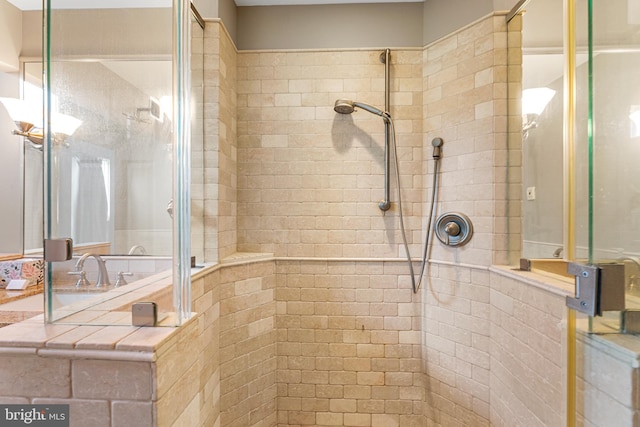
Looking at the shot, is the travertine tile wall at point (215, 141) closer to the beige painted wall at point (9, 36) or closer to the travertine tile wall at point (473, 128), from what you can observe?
the travertine tile wall at point (473, 128)

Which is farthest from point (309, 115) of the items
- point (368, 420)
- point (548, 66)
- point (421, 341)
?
point (368, 420)

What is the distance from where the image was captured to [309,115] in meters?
1.99

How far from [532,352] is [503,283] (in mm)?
340

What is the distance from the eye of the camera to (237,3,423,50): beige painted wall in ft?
6.47

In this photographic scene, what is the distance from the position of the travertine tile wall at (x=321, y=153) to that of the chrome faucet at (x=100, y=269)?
96 cm

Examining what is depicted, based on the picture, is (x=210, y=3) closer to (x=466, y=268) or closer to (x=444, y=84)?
(x=444, y=84)

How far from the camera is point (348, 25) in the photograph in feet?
6.48

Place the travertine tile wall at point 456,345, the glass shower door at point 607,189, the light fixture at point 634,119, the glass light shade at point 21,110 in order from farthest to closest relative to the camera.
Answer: the glass light shade at point 21,110
the travertine tile wall at point 456,345
the light fixture at point 634,119
the glass shower door at point 607,189

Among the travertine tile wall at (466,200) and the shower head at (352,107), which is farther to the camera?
the shower head at (352,107)

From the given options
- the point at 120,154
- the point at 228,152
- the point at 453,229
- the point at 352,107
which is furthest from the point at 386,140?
the point at 120,154

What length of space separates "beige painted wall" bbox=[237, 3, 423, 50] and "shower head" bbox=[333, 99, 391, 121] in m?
0.42

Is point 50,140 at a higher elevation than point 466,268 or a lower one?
higher

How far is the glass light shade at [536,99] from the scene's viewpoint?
59.8 inches

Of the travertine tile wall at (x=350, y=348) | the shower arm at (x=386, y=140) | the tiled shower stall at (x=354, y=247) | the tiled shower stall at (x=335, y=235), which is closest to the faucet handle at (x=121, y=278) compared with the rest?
the tiled shower stall at (x=354, y=247)
